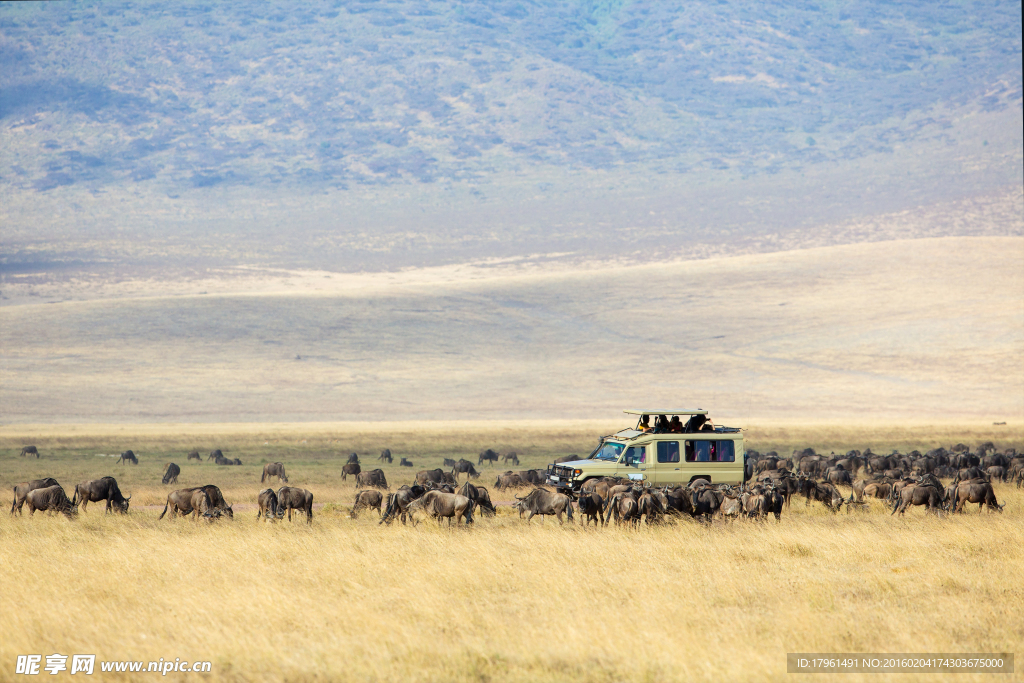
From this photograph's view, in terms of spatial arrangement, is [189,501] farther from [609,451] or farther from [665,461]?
[665,461]

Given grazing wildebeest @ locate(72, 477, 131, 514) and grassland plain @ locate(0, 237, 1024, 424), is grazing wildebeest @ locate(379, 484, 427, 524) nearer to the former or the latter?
grazing wildebeest @ locate(72, 477, 131, 514)

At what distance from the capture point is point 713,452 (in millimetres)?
22797

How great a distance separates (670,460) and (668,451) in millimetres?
212

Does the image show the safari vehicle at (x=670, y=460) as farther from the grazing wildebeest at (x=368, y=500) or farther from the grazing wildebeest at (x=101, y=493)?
the grazing wildebeest at (x=101, y=493)

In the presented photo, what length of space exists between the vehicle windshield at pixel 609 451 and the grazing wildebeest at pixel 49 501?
1156 centimetres

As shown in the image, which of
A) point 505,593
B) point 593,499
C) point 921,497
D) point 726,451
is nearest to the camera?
point 505,593

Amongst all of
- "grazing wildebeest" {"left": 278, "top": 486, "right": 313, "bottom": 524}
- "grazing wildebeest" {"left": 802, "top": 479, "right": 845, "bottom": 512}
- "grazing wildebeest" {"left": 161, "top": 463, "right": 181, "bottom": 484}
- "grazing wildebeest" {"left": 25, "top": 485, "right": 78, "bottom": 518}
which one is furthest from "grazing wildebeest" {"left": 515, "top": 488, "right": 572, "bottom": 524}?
"grazing wildebeest" {"left": 161, "top": 463, "right": 181, "bottom": 484}

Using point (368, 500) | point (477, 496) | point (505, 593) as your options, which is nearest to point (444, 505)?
point (477, 496)

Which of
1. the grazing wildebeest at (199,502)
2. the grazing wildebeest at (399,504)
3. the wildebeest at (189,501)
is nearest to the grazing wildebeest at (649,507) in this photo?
the grazing wildebeest at (399,504)

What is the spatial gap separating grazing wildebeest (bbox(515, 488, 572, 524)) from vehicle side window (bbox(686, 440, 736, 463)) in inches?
129

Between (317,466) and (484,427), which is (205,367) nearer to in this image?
(484,427)

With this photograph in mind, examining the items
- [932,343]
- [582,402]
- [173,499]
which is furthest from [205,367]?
[173,499]

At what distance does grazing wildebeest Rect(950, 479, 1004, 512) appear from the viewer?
22438mm

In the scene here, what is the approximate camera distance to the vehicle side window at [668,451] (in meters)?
22.5
